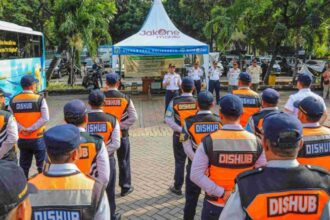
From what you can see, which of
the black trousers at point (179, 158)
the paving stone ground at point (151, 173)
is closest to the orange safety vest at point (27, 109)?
the paving stone ground at point (151, 173)

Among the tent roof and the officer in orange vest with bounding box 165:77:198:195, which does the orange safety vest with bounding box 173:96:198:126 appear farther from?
the tent roof

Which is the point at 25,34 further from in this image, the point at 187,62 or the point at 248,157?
the point at 248,157

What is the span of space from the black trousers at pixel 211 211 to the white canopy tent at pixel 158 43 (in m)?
12.5

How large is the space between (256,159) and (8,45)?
42.6 feet

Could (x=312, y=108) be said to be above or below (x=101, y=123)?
above

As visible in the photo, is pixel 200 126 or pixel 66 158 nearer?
pixel 66 158

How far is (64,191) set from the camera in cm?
236

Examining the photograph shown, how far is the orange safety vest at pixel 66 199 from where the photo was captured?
2346 millimetres

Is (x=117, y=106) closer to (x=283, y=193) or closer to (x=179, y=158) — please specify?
(x=179, y=158)

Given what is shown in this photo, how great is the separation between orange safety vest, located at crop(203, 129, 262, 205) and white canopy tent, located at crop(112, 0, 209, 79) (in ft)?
41.0

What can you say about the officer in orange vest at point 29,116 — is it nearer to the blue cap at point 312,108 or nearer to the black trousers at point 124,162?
the black trousers at point 124,162

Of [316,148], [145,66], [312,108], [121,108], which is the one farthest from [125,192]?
[145,66]

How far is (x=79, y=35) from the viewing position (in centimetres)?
1992

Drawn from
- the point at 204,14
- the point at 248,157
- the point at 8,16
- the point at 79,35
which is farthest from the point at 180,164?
the point at 204,14
